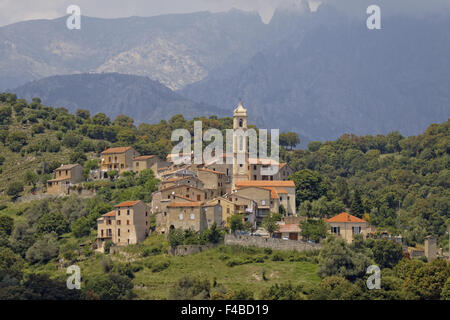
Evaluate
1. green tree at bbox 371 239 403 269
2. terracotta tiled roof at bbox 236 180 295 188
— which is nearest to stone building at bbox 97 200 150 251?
terracotta tiled roof at bbox 236 180 295 188

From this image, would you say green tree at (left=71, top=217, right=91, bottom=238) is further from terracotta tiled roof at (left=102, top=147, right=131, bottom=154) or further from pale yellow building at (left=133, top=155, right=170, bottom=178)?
terracotta tiled roof at (left=102, top=147, right=131, bottom=154)

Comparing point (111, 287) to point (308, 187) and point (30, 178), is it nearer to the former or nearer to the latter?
point (308, 187)

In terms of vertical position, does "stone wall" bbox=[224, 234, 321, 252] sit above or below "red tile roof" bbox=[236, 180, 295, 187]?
below

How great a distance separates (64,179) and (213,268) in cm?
3163

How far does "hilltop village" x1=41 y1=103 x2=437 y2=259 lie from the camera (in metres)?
76.8

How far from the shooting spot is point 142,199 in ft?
287

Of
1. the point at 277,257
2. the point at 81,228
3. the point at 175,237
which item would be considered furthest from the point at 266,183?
the point at 81,228

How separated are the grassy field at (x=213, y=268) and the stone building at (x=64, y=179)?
20723 millimetres

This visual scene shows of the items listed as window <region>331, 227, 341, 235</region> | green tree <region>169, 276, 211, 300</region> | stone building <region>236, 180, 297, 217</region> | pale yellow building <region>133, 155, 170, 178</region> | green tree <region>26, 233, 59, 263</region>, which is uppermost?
pale yellow building <region>133, 155, 170, 178</region>

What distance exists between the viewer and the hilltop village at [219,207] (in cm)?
7681

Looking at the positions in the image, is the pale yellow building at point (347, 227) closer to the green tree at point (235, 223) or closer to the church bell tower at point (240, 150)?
the green tree at point (235, 223)

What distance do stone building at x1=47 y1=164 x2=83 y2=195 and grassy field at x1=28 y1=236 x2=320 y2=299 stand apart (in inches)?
816

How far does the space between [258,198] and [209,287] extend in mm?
15589

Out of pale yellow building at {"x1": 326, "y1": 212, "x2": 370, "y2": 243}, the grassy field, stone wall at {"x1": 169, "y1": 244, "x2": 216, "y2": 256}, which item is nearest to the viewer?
the grassy field
